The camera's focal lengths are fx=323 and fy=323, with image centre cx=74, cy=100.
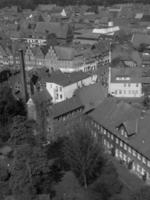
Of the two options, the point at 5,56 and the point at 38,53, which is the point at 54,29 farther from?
the point at 38,53

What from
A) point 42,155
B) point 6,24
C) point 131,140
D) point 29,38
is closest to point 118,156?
point 131,140

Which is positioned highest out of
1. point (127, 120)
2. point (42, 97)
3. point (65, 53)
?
point (65, 53)

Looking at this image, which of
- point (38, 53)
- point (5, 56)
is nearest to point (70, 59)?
point (38, 53)

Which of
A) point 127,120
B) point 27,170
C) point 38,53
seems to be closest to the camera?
point 27,170

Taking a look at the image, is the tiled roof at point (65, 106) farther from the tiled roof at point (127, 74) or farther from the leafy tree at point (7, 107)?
the tiled roof at point (127, 74)

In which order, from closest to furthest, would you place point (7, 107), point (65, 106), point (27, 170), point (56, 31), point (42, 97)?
point (27, 170)
point (65, 106)
point (7, 107)
point (42, 97)
point (56, 31)

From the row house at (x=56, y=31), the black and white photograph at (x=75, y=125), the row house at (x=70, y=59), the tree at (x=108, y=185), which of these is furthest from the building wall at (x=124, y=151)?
the row house at (x=56, y=31)

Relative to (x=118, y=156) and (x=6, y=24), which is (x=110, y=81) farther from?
(x=6, y=24)
